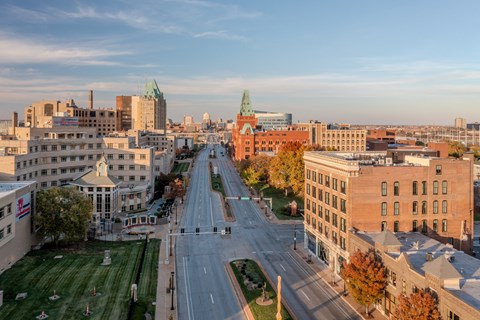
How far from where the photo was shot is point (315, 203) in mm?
68250

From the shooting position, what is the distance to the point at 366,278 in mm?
43531

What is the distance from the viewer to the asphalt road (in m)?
47.4

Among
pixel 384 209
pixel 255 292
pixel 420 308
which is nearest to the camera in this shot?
pixel 420 308

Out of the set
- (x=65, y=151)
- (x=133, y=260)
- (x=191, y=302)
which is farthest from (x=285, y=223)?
(x=65, y=151)

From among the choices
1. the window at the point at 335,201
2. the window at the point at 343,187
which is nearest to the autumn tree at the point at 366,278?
the window at the point at 343,187

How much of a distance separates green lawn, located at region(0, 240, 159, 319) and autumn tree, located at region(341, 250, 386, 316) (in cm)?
2362

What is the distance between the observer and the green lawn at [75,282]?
4612 centimetres

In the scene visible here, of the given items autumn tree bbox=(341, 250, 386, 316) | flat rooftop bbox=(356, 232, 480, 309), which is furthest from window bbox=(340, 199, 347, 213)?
autumn tree bbox=(341, 250, 386, 316)

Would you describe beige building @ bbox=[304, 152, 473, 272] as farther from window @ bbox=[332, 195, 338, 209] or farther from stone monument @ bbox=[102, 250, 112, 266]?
stone monument @ bbox=[102, 250, 112, 266]

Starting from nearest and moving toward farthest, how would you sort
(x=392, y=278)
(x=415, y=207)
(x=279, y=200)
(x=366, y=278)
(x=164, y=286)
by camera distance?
(x=392, y=278)
(x=366, y=278)
(x=164, y=286)
(x=415, y=207)
(x=279, y=200)

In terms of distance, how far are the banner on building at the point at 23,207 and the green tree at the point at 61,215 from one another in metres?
1.64

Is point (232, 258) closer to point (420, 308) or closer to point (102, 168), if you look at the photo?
point (420, 308)

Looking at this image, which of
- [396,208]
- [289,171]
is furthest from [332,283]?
[289,171]

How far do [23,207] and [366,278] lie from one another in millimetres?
52705
